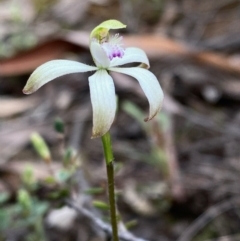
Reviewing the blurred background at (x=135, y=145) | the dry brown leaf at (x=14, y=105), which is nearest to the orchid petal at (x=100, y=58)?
the blurred background at (x=135, y=145)

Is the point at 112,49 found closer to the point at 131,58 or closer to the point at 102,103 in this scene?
the point at 131,58

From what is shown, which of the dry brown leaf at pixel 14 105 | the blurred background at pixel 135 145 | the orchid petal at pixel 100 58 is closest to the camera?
the orchid petal at pixel 100 58

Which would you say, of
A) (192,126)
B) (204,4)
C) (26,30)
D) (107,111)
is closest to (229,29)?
(204,4)

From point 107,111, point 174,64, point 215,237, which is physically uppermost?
point 107,111

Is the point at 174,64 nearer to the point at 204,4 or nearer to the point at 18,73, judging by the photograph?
the point at 18,73

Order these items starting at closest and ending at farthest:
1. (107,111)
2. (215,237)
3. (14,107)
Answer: (107,111) < (215,237) < (14,107)

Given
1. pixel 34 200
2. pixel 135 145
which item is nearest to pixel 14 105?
pixel 135 145

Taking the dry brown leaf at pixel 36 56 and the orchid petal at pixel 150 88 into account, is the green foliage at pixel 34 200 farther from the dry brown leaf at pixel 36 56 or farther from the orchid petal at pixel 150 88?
the dry brown leaf at pixel 36 56
